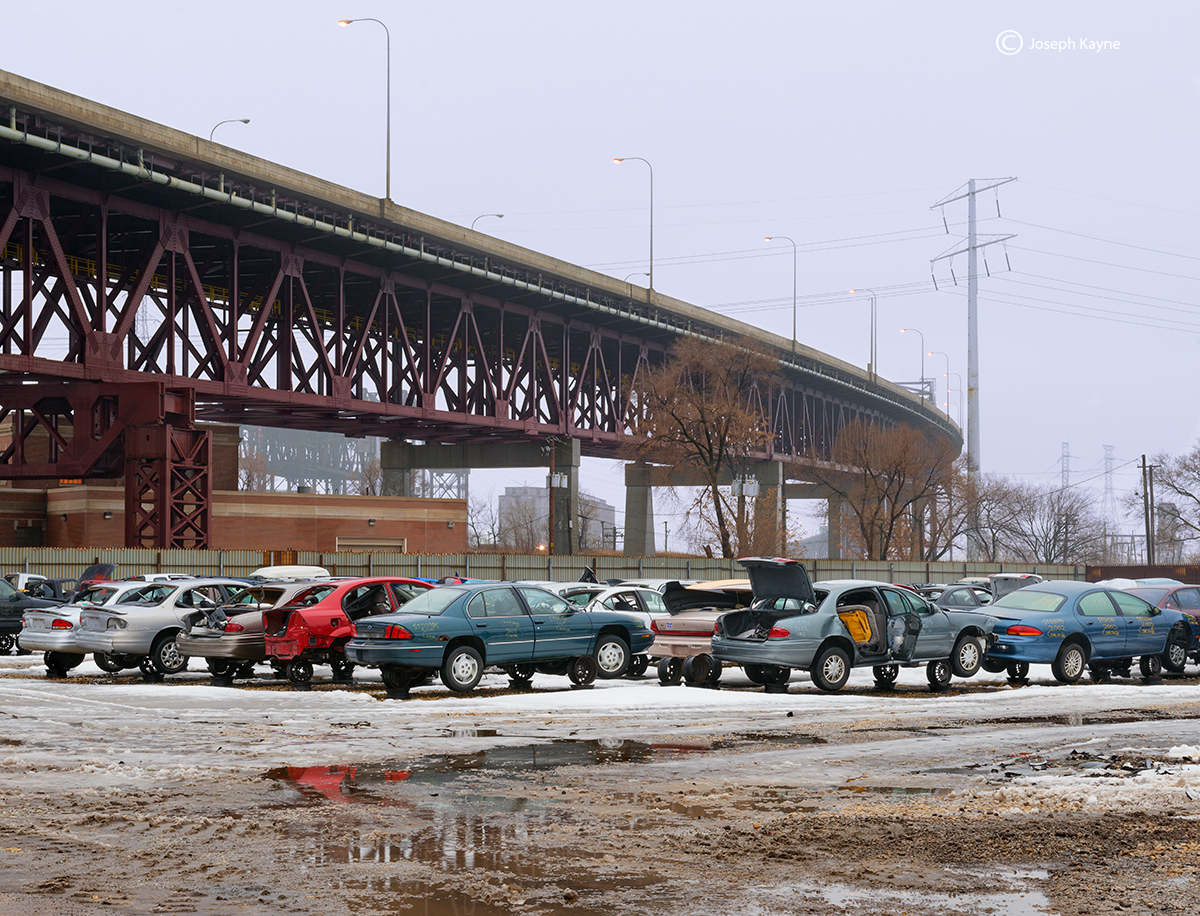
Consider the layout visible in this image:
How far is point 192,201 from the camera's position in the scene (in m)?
44.1

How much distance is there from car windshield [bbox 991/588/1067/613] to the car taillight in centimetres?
67

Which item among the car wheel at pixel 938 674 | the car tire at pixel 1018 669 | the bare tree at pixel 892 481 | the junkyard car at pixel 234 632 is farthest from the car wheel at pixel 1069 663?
the bare tree at pixel 892 481

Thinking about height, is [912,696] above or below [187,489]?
below

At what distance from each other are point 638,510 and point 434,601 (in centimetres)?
6244

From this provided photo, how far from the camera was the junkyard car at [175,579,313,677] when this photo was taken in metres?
20.8

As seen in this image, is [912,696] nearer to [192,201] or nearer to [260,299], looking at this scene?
[192,201]

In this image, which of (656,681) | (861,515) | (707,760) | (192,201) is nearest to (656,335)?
(861,515)

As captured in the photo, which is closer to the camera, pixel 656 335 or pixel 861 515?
pixel 656 335

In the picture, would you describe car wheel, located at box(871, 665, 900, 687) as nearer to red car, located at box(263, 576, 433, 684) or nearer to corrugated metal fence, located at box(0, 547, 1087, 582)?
red car, located at box(263, 576, 433, 684)

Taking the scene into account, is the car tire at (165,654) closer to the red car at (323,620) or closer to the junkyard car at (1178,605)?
Answer: the red car at (323,620)

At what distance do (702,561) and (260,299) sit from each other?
21506 millimetres

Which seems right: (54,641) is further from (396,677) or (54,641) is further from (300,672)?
(396,677)

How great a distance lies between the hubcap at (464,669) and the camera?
18.8m

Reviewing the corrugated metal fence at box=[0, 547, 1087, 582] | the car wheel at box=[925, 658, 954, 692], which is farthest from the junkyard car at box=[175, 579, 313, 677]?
the corrugated metal fence at box=[0, 547, 1087, 582]
